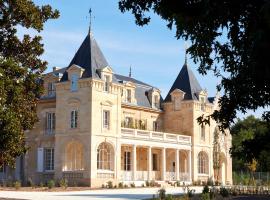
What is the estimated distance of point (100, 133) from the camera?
4572 centimetres

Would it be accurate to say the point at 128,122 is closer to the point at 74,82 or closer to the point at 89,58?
the point at 74,82

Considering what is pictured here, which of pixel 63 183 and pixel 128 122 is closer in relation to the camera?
pixel 63 183

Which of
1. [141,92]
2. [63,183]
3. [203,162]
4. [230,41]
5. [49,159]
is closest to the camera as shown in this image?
[230,41]

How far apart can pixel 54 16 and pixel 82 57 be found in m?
27.6

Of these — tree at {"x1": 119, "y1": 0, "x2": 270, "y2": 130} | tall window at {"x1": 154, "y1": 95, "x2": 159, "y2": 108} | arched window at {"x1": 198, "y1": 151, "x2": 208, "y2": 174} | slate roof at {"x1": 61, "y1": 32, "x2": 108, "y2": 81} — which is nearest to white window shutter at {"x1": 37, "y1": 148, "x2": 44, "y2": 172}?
slate roof at {"x1": 61, "y1": 32, "x2": 108, "y2": 81}

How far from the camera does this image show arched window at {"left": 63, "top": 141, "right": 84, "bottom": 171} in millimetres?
46562

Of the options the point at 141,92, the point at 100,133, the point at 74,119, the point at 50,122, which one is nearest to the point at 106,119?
the point at 100,133

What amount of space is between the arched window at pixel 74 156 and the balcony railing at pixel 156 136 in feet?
14.0

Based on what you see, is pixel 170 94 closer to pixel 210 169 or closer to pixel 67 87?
pixel 210 169

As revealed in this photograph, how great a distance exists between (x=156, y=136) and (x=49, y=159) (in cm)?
1085

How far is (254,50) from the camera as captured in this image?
9008 mm

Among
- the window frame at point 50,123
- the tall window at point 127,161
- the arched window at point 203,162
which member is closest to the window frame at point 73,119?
the window frame at point 50,123

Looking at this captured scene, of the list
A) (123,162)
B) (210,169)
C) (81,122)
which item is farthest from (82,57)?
(210,169)

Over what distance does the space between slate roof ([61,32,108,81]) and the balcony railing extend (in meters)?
6.28
